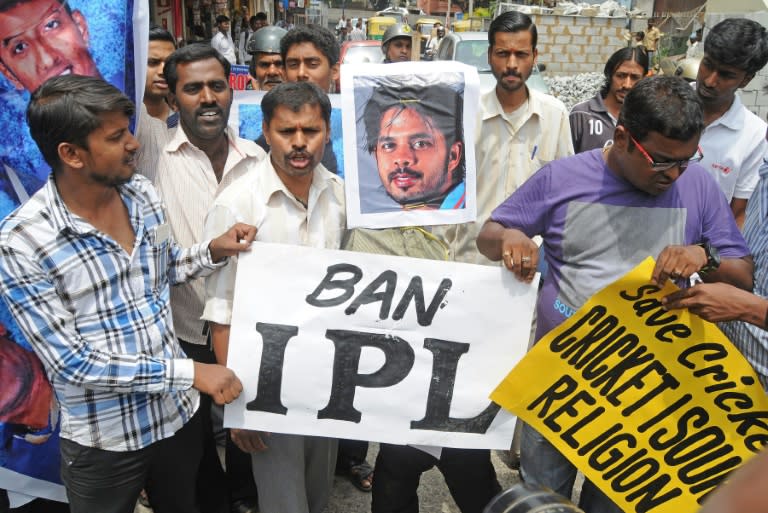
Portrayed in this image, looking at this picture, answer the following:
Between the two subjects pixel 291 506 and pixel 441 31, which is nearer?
pixel 291 506

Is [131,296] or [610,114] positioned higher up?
[610,114]

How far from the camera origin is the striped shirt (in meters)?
2.27

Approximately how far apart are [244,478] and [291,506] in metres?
0.75

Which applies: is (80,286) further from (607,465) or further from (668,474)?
(668,474)

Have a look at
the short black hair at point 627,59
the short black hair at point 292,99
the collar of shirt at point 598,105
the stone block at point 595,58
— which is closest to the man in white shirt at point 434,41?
the stone block at point 595,58

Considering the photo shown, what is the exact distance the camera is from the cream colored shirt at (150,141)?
2.81m

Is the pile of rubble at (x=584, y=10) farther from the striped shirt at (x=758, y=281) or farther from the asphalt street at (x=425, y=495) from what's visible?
the striped shirt at (x=758, y=281)

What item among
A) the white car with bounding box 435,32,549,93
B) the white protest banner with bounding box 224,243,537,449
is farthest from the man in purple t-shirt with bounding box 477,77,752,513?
the white car with bounding box 435,32,549,93

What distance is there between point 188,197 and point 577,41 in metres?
16.7

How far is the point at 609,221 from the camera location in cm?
217

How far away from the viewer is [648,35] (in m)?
15.8

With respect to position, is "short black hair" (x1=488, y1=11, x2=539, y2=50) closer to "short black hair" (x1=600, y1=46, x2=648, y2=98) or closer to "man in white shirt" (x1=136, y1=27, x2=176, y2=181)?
"short black hair" (x1=600, y1=46, x2=648, y2=98)

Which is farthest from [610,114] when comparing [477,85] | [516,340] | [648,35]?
[648,35]

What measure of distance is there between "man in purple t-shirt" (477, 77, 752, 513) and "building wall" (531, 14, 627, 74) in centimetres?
1611
